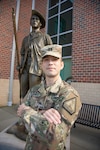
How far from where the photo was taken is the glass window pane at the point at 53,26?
6.59 m

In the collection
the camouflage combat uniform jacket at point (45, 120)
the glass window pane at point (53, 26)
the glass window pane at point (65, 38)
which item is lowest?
the camouflage combat uniform jacket at point (45, 120)

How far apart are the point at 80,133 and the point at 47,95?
2543 mm

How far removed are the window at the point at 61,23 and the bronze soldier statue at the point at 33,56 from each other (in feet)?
10.3

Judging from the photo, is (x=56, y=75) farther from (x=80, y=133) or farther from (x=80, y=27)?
(x=80, y=27)

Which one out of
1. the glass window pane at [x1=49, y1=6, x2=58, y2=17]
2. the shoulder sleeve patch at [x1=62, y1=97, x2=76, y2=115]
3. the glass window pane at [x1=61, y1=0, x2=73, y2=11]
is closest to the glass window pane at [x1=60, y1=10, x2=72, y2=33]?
the glass window pane at [x1=61, y1=0, x2=73, y2=11]

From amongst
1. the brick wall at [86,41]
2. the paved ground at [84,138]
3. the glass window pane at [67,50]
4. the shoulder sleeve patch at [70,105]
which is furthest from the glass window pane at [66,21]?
the shoulder sleeve patch at [70,105]

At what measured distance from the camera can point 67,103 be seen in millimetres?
852

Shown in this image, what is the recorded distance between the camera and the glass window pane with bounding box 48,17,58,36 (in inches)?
259

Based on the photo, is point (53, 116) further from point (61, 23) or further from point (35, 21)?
point (61, 23)

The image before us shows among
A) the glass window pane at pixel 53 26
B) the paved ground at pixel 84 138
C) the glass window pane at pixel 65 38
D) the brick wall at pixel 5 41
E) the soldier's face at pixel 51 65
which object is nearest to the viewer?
the soldier's face at pixel 51 65

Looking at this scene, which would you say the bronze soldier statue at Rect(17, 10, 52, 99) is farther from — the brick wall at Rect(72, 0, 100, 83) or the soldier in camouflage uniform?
the brick wall at Rect(72, 0, 100, 83)

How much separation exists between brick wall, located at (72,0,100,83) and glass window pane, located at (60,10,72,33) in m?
1.09

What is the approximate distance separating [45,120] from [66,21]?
5979 millimetres

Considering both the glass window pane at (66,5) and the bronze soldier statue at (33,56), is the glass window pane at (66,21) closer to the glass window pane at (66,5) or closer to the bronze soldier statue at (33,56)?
the glass window pane at (66,5)
